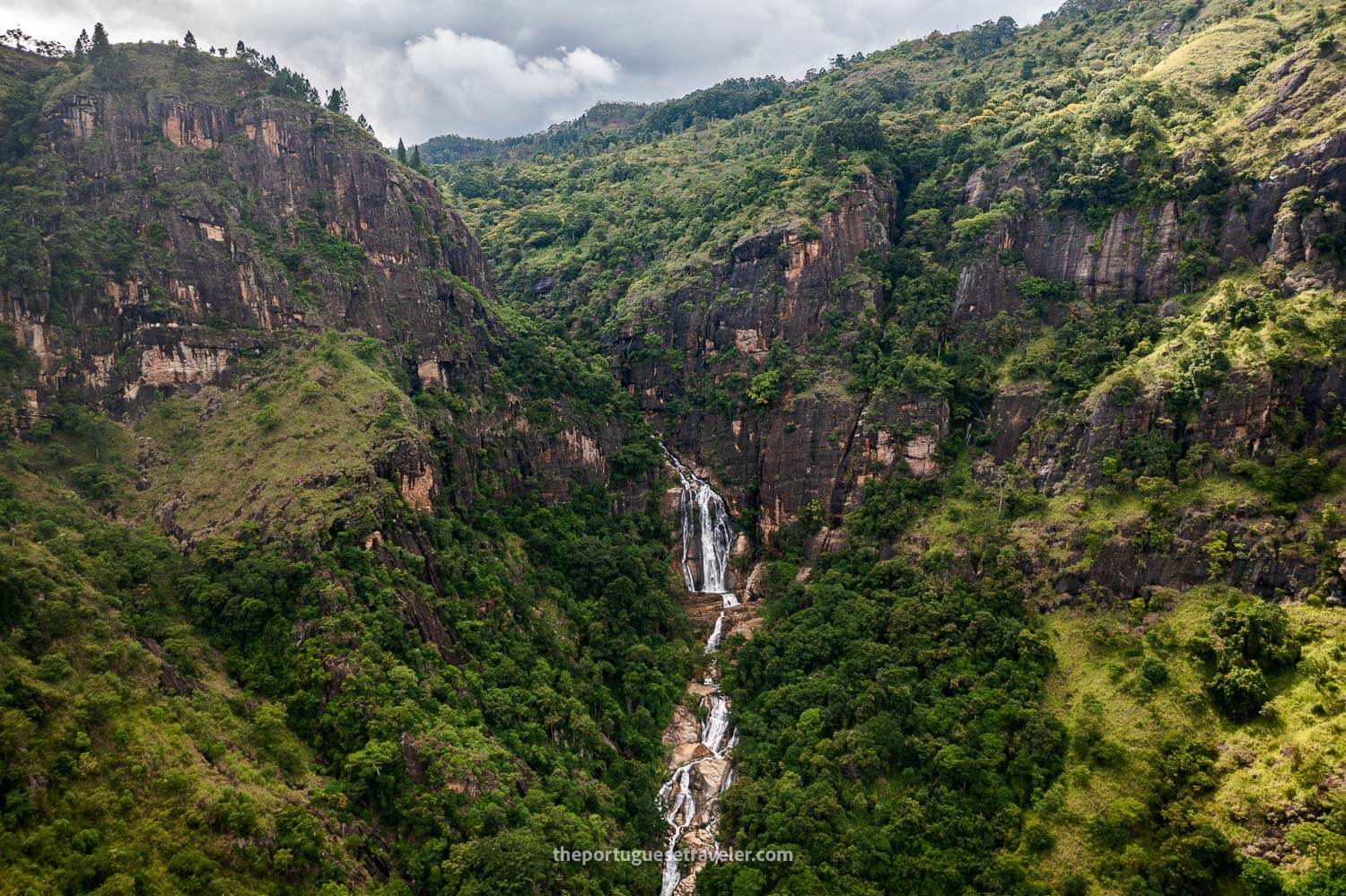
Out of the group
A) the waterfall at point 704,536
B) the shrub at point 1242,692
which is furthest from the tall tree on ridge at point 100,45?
the shrub at point 1242,692

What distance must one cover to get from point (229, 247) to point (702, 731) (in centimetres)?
4601

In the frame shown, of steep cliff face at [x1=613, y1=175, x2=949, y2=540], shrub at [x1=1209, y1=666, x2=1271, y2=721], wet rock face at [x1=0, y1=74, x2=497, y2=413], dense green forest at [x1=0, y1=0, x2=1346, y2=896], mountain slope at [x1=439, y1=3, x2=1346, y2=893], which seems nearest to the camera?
dense green forest at [x1=0, y1=0, x2=1346, y2=896]

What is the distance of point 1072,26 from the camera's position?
322ft

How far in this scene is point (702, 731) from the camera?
2099 inches

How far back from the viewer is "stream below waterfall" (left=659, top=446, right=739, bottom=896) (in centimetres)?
4572

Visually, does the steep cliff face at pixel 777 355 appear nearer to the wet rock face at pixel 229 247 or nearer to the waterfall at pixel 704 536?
the waterfall at pixel 704 536

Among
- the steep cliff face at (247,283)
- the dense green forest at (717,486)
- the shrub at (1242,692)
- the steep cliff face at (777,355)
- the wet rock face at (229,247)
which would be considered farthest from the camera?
the steep cliff face at (777,355)

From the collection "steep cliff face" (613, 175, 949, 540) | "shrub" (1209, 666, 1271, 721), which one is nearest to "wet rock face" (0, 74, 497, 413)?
"steep cliff face" (613, 175, 949, 540)

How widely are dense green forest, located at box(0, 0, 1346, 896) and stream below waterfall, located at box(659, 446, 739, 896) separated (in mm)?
1140

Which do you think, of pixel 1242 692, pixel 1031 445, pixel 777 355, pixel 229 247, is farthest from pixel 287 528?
pixel 1242 692

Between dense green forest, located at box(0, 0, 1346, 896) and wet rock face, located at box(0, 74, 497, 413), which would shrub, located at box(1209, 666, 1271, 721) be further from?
wet rock face, located at box(0, 74, 497, 413)

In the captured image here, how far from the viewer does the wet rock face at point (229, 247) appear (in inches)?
2101

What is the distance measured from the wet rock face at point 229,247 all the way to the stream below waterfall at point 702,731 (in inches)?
819

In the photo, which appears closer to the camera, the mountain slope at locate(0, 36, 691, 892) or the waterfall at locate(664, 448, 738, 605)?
the mountain slope at locate(0, 36, 691, 892)
